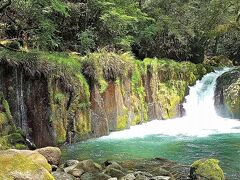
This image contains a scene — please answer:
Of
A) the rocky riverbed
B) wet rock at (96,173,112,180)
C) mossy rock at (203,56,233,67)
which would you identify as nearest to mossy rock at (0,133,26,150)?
the rocky riverbed

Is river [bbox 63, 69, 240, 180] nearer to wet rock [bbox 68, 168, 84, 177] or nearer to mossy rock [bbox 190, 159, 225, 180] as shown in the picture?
mossy rock [bbox 190, 159, 225, 180]

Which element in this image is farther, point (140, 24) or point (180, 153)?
point (140, 24)

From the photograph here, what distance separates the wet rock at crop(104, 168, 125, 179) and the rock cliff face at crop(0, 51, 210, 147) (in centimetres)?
352

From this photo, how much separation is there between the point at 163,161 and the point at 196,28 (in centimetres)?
1493

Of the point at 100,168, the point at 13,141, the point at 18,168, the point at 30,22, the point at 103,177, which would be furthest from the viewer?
the point at 30,22

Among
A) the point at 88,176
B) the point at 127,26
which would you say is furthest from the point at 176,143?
the point at 127,26

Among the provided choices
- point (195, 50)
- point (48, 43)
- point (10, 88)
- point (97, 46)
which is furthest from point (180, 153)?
point (195, 50)

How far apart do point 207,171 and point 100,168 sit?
242 cm

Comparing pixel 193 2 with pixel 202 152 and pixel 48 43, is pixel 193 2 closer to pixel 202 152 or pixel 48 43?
pixel 48 43

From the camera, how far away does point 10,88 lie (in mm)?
11312

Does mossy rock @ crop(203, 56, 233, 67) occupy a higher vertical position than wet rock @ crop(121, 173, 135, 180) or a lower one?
higher

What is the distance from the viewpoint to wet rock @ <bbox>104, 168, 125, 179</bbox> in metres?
8.50

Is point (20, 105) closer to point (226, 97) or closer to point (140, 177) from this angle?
point (140, 177)

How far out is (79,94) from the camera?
43.5 feet
